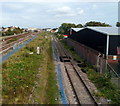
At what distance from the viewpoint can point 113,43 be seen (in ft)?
51.8

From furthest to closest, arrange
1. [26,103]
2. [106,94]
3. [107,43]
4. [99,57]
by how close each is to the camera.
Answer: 1. [99,57]
2. [107,43]
3. [106,94]
4. [26,103]

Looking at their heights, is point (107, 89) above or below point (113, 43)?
below

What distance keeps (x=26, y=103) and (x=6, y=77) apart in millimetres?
5131

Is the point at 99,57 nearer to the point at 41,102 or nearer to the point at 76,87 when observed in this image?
the point at 76,87

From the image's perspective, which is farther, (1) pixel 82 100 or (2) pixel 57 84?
(2) pixel 57 84

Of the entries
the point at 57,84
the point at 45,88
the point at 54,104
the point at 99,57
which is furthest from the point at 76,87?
the point at 99,57

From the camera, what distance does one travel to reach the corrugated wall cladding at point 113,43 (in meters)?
15.7

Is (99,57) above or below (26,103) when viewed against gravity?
above

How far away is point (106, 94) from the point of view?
449 inches

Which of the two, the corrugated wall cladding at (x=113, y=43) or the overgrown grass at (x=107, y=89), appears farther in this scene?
the corrugated wall cladding at (x=113, y=43)

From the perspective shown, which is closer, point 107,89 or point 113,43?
point 107,89

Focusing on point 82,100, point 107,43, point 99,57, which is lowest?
point 82,100

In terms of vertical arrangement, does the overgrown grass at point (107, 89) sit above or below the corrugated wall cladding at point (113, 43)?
below

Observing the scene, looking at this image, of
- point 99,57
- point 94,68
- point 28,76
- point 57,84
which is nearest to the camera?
point 57,84
